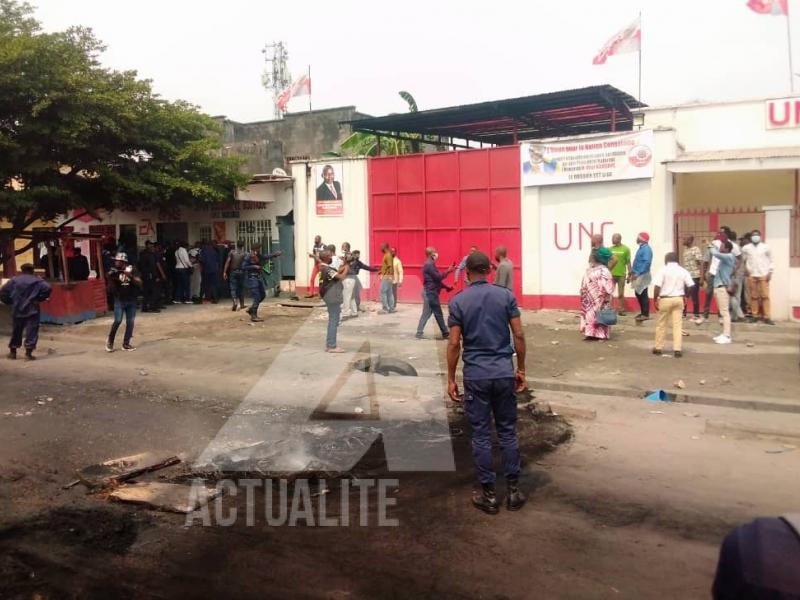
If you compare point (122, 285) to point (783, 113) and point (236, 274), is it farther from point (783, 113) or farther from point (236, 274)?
point (783, 113)

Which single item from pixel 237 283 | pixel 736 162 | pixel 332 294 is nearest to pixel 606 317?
pixel 332 294

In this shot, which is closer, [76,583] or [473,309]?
[76,583]

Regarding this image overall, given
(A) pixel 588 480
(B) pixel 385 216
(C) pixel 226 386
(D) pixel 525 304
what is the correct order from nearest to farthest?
(A) pixel 588 480, (C) pixel 226 386, (D) pixel 525 304, (B) pixel 385 216

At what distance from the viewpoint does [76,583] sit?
13.3ft

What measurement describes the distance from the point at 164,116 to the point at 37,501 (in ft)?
45.6

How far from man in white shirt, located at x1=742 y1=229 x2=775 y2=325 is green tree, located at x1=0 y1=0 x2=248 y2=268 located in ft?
40.4

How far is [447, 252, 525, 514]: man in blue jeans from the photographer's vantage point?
5121mm

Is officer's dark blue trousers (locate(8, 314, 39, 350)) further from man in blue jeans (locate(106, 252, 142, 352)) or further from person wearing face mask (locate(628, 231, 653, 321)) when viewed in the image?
person wearing face mask (locate(628, 231, 653, 321))

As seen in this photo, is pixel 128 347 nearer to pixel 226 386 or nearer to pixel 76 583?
pixel 226 386

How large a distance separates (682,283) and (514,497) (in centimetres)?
649

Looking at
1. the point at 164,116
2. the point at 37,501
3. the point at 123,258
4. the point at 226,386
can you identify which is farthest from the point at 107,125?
the point at 37,501

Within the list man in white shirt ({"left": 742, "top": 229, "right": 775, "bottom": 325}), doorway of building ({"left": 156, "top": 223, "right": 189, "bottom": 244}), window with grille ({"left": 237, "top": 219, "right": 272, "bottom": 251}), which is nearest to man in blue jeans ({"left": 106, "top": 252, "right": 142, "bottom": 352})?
window with grille ({"left": 237, "top": 219, "right": 272, "bottom": 251})

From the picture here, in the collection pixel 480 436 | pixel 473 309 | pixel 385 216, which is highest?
pixel 385 216

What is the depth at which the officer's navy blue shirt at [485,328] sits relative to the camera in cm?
520
